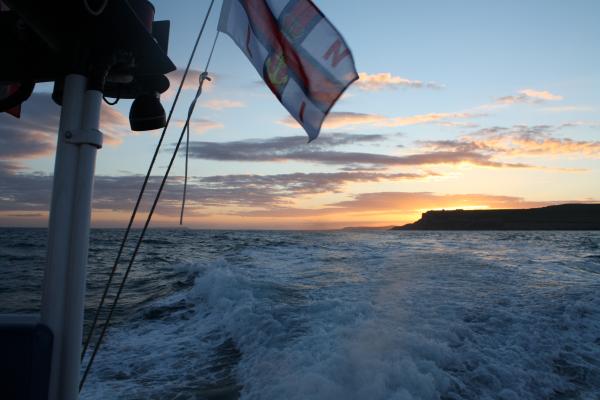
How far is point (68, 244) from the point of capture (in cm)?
214

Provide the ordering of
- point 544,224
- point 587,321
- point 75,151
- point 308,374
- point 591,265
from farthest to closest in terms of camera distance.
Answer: point 544,224 → point 591,265 → point 587,321 → point 308,374 → point 75,151

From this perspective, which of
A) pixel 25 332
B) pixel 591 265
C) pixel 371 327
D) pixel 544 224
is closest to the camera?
pixel 25 332

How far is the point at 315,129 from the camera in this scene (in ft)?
10.4

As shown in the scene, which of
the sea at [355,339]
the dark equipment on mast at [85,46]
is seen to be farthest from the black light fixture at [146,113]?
the sea at [355,339]

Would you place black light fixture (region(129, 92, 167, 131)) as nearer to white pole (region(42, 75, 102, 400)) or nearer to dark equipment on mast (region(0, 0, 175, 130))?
dark equipment on mast (region(0, 0, 175, 130))

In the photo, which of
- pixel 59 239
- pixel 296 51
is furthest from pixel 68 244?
pixel 296 51

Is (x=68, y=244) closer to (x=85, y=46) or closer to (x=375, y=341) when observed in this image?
(x=85, y=46)

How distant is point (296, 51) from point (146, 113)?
1.13m

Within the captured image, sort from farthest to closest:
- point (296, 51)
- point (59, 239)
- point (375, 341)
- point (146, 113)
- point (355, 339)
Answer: point (355, 339) → point (375, 341) → point (296, 51) → point (146, 113) → point (59, 239)

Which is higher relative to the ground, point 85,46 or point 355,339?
point 85,46

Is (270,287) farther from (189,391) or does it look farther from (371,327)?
(189,391)

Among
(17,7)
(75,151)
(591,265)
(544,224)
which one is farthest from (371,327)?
(544,224)

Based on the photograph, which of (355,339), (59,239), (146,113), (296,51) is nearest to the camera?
(59,239)

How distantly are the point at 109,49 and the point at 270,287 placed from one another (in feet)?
32.6
